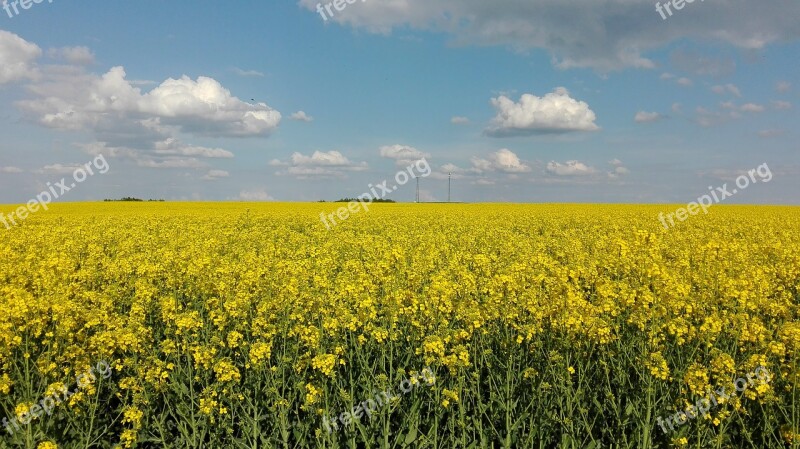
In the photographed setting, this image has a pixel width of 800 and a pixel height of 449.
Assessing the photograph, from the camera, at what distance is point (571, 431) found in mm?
4512

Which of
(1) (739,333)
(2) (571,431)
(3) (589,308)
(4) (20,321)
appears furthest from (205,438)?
(1) (739,333)

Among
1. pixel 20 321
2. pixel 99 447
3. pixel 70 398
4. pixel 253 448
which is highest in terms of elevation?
pixel 20 321

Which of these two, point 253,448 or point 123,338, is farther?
point 123,338

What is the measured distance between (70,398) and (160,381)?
2.62ft

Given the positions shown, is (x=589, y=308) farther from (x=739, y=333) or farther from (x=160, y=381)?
(x=160, y=381)

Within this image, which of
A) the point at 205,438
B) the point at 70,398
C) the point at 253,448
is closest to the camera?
the point at 253,448

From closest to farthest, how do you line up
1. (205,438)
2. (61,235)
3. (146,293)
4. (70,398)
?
(70,398) → (205,438) → (146,293) → (61,235)

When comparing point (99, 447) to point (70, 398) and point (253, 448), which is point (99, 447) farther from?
point (253, 448)

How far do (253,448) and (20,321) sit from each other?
3626 millimetres

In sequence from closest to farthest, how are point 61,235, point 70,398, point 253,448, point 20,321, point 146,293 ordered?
point 253,448, point 70,398, point 20,321, point 146,293, point 61,235

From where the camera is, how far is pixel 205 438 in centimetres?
504

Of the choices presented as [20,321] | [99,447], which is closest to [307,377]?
[99,447]

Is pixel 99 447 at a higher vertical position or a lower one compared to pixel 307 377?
lower

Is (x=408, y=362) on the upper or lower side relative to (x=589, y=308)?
lower
